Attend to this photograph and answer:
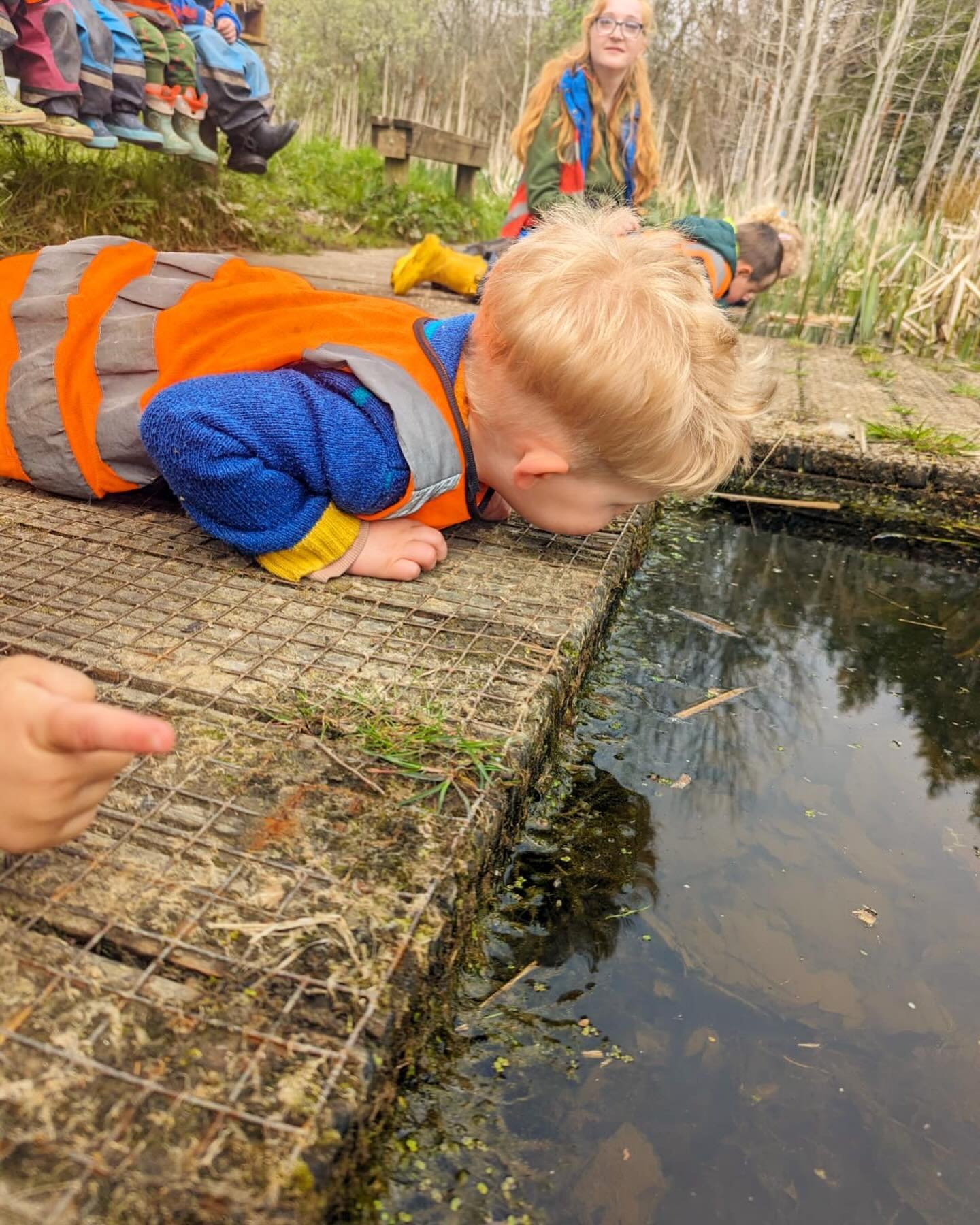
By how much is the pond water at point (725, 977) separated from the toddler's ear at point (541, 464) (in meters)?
0.41

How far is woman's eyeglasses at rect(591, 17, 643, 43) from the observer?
4.11 m

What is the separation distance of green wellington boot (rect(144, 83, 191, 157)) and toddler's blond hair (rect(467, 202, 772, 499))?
8.86 feet

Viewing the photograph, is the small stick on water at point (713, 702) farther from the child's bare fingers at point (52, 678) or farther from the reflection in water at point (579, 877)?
the child's bare fingers at point (52, 678)

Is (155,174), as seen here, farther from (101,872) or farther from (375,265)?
(101,872)

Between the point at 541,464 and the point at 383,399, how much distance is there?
0.29 metres

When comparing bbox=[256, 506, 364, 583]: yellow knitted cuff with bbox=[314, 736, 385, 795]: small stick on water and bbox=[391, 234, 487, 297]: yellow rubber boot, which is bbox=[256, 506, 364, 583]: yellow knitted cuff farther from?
bbox=[391, 234, 487, 297]: yellow rubber boot

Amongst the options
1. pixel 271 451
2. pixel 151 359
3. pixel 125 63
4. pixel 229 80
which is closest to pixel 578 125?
pixel 229 80

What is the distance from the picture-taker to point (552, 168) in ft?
14.0

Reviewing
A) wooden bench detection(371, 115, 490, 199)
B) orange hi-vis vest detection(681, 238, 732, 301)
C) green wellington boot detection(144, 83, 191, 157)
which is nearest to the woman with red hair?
orange hi-vis vest detection(681, 238, 732, 301)

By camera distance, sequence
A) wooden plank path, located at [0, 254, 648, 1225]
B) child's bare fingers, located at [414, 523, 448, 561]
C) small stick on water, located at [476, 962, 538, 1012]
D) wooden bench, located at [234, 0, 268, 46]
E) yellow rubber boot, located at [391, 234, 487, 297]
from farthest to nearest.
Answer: wooden bench, located at [234, 0, 268, 46] → yellow rubber boot, located at [391, 234, 487, 297] → child's bare fingers, located at [414, 523, 448, 561] → small stick on water, located at [476, 962, 538, 1012] → wooden plank path, located at [0, 254, 648, 1225]

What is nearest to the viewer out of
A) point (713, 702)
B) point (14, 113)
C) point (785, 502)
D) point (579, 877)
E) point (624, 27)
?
point (579, 877)

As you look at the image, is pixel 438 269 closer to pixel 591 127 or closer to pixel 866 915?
pixel 591 127

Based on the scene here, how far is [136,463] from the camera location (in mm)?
1851

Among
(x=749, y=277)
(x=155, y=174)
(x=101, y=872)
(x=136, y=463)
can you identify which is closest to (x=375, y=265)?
(x=155, y=174)
